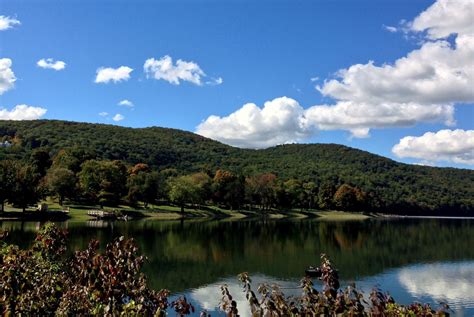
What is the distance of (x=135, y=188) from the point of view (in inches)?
5428

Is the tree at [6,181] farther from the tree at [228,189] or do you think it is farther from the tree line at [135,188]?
the tree at [228,189]

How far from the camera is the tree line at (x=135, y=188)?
10825cm

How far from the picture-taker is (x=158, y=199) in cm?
16462

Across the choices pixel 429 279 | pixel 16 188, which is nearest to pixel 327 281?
pixel 429 279

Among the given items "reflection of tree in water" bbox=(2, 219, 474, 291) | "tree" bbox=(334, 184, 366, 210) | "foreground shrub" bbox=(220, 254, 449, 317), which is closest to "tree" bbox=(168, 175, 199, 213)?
"reflection of tree in water" bbox=(2, 219, 474, 291)

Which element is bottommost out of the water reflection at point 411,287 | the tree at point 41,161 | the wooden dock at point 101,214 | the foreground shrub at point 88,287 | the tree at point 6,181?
the water reflection at point 411,287

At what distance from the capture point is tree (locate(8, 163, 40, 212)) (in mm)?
104062

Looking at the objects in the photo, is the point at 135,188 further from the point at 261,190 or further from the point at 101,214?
the point at 261,190

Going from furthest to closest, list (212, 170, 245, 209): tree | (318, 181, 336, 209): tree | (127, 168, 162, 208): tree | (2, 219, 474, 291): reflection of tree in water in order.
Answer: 1. (318, 181, 336, 209): tree
2. (212, 170, 245, 209): tree
3. (127, 168, 162, 208): tree
4. (2, 219, 474, 291): reflection of tree in water

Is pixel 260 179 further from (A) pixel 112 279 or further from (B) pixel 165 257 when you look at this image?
(A) pixel 112 279

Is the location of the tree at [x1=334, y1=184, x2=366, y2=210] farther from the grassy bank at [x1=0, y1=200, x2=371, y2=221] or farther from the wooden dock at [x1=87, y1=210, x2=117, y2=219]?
the wooden dock at [x1=87, y1=210, x2=117, y2=219]

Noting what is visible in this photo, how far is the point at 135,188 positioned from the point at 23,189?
124 ft

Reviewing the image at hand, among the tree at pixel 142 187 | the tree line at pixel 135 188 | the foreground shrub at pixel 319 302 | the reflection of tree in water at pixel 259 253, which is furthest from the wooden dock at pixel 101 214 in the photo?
the foreground shrub at pixel 319 302

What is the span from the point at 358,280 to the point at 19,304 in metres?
43.4
